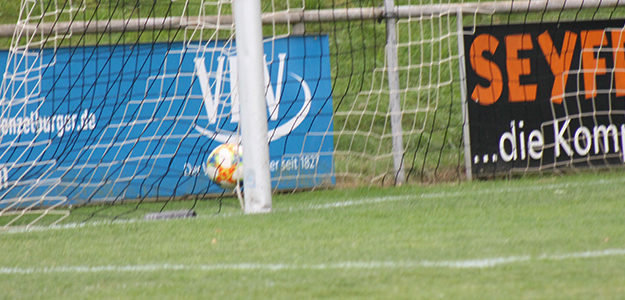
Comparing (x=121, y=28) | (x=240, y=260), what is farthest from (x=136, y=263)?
(x=121, y=28)

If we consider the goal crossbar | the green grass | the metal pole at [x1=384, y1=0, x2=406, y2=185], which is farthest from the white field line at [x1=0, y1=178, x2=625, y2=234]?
the goal crossbar

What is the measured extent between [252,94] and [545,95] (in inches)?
109

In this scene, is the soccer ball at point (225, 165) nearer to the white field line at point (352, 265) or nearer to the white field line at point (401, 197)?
the white field line at point (401, 197)

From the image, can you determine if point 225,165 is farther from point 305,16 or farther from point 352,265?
point 352,265

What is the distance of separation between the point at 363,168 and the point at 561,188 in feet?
6.41

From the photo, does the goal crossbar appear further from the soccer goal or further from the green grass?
the green grass

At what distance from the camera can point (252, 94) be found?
6480mm

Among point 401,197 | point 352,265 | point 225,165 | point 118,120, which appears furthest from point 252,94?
point 352,265

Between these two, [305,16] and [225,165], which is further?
[305,16]

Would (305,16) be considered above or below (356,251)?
above

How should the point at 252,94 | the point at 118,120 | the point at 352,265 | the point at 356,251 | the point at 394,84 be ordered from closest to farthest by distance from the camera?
1. the point at 352,265
2. the point at 356,251
3. the point at 252,94
4. the point at 118,120
5. the point at 394,84

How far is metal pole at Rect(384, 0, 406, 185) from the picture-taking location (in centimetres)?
809

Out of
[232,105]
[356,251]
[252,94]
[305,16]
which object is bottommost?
[356,251]

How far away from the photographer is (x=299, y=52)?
25.8ft
